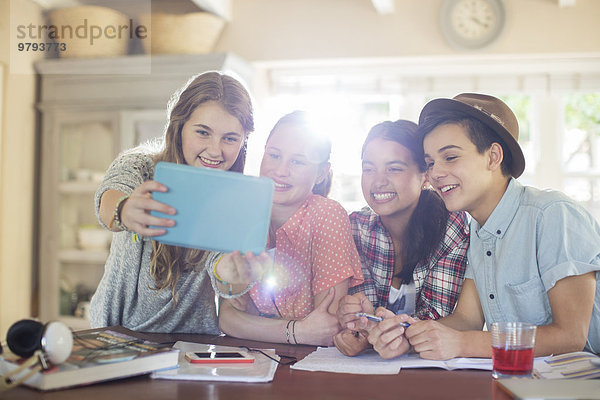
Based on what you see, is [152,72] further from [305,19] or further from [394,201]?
[394,201]

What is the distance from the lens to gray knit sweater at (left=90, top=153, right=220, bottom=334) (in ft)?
5.23

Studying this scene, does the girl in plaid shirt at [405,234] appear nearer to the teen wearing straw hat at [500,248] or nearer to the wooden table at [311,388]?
the teen wearing straw hat at [500,248]

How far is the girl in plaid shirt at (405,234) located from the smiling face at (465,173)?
0.47 ft

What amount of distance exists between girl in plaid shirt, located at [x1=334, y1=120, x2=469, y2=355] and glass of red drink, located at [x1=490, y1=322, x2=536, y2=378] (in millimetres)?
504

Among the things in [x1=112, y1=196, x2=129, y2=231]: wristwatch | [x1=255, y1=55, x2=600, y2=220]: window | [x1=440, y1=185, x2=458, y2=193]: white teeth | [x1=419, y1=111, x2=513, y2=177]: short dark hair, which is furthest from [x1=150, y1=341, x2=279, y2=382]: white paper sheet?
[x1=255, y1=55, x2=600, y2=220]: window

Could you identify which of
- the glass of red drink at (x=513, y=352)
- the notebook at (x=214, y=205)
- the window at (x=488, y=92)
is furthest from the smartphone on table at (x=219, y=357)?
the window at (x=488, y=92)

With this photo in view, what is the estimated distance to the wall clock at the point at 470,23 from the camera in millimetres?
3406

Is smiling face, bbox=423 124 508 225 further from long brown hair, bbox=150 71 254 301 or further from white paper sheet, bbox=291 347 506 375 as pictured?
long brown hair, bbox=150 71 254 301

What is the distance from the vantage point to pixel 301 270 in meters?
1.64

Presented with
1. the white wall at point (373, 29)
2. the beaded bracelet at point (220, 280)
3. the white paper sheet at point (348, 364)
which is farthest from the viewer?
the white wall at point (373, 29)

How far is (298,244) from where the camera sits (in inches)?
64.7

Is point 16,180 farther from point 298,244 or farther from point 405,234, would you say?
point 405,234

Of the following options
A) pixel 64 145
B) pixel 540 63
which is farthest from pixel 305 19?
pixel 64 145

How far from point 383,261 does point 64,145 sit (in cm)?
270
